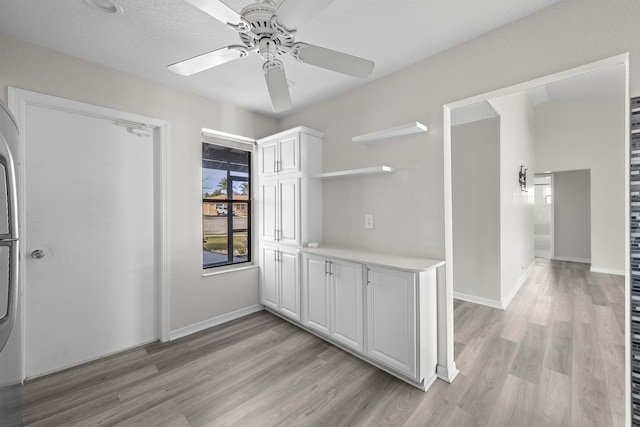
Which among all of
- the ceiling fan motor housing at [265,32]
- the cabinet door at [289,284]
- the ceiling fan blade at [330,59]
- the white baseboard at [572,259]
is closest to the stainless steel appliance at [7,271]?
the ceiling fan motor housing at [265,32]

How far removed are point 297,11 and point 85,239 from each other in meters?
2.57

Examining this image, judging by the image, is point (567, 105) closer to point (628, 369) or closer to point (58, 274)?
point (628, 369)

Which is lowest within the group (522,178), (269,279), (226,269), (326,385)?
(326,385)

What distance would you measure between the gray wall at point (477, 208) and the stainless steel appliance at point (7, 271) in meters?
4.33

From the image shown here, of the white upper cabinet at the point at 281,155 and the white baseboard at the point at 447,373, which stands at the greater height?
the white upper cabinet at the point at 281,155

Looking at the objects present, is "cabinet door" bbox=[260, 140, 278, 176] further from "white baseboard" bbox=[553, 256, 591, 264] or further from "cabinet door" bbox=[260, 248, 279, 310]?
"white baseboard" bbox=[553, 256, 591, 264]

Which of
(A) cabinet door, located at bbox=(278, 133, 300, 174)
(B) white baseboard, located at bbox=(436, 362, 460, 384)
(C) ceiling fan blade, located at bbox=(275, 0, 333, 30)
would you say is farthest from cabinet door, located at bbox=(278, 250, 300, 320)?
(C) ceiling fan blade, located at bbox=(275, 0, 333, 30)

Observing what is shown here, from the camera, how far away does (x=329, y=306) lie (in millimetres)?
2586

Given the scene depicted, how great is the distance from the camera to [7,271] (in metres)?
1.04

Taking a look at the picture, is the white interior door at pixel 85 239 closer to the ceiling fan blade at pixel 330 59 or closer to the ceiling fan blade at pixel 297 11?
the ceiling fan blade at pixel 330 59

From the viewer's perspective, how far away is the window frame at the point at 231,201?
3162 millimetres

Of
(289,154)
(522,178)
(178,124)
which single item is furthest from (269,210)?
(522,178)

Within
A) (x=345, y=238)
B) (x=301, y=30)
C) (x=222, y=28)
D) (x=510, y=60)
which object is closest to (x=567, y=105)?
(x=510, y=60)

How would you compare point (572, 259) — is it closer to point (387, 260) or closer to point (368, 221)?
point (368, 221)
